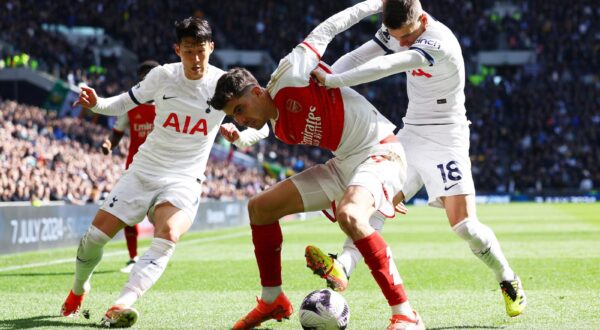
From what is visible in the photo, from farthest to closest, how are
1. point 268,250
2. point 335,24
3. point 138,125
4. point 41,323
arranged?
point 138,125, point 41,323, point 268,250, point 335,24

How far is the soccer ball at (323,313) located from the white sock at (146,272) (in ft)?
4.10

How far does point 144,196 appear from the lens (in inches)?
273

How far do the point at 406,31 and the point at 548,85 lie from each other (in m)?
45.2

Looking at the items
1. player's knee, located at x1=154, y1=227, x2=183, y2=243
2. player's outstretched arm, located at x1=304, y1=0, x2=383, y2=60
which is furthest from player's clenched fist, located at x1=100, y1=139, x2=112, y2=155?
player's outstretched arm, located at x1=304, y1=0, x2=383, y2=60

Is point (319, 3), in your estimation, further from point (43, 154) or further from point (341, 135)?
point (341, 135)

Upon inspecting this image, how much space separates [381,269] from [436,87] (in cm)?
216

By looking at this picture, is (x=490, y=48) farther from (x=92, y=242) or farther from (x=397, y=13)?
(x=92, y=242)

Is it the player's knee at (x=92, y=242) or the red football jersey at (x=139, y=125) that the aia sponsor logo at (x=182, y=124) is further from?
the red football jersey at (x=139, y=125)

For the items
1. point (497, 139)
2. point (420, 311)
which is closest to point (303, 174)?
point (420, 311)

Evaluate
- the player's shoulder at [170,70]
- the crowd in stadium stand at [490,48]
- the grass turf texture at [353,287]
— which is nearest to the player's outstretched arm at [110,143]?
the grass turf texture at [353,287]

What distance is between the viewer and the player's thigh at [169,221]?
Answer: 662cm

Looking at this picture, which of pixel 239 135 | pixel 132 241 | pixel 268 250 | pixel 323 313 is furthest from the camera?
pixel 132 241

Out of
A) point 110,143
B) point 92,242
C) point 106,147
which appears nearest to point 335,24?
point 92,242

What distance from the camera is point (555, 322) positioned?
643cm
